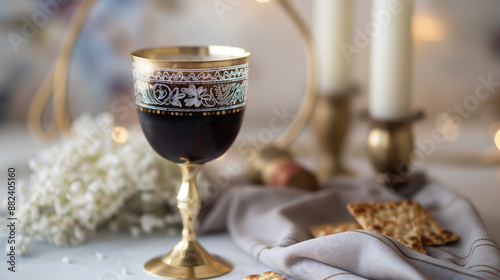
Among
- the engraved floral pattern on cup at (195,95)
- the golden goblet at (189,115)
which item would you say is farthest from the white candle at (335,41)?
the engraved floral pattern on cup at (195,95)

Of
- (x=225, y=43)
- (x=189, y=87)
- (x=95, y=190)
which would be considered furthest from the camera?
(x=225, y=43)

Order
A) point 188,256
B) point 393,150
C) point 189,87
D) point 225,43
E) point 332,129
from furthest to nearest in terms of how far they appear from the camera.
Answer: point 225,43
point 332,129
point 393,150
point 188,256
point 189,87

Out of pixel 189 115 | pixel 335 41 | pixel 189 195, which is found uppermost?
pixel 335 41

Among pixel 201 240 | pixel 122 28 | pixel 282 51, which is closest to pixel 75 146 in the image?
pixel 201 240

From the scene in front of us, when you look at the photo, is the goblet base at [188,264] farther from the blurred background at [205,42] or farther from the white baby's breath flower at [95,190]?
the blurred background at [205,42]

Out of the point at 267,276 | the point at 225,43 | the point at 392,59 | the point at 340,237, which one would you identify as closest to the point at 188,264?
Answer: the point at 267,276

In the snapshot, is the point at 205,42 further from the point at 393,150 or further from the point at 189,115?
the point at 189,115

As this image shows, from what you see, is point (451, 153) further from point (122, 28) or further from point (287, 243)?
point (122, 28)
